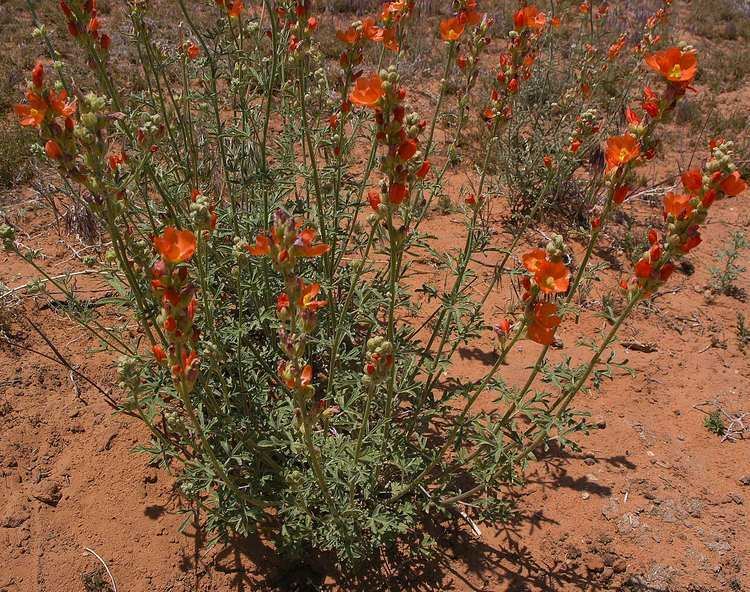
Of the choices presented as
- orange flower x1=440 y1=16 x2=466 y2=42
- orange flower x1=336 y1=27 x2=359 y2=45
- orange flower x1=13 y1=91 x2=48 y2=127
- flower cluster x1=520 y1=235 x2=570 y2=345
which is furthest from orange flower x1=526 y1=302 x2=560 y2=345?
orange flower x1=13 y1=91 x2=48 y2=127

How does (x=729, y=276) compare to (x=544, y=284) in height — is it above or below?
below

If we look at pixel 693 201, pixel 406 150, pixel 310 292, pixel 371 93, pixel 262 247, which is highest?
pixel 371 93

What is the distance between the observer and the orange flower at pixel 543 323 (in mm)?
1995

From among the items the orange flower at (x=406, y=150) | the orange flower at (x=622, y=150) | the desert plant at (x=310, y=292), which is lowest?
the desert plant at (x=310, y=292)

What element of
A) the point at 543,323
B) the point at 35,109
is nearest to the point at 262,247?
the point at 35,109

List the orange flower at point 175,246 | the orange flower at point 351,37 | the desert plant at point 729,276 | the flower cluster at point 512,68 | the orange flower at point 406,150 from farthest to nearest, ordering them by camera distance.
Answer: the desert plant at point 729,276
the flower cluster at point 512,68
the orange flower at point 351,37
the orange flower at point 406,150
the orange flower at point 175,246

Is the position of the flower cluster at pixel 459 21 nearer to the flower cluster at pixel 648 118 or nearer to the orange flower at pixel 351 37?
the orange flower at pixel 351 37

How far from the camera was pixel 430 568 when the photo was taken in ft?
9.67

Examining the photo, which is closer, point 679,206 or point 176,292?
point 176,292

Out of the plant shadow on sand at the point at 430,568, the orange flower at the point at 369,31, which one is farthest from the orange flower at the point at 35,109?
the plant shadow on sand at the point at 430,568

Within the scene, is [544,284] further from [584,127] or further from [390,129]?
[584,127]

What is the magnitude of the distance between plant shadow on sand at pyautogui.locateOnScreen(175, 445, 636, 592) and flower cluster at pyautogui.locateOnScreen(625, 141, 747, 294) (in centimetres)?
166

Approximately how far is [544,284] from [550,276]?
0.03 meters

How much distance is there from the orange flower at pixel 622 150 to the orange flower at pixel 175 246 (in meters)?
1.45
